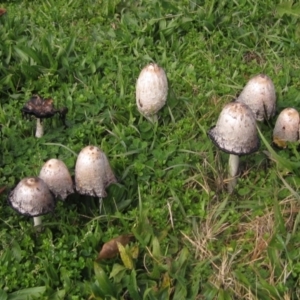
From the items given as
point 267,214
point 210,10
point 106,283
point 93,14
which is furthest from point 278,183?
point 93,14

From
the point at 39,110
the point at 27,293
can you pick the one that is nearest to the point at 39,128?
the point at 39,110

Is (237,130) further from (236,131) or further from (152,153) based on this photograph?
(152,153)

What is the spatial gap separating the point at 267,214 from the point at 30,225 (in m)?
1.25

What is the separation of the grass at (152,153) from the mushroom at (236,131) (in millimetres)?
190

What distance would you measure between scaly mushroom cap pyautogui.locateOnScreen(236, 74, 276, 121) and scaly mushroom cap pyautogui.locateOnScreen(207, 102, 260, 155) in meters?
0.38

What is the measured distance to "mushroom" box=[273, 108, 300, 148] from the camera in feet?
11.6

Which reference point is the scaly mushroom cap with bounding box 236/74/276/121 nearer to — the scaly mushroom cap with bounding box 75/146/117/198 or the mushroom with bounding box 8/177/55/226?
the scaly mushroom cap with bounding box 75/146/117/198

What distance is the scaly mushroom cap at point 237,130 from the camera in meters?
3.19

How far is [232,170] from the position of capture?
3.51m

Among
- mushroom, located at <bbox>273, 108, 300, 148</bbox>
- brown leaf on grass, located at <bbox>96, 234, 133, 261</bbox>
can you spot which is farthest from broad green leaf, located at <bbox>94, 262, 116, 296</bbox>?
mushroom, located at <bbox>273, 108, 300, 148</bbox>

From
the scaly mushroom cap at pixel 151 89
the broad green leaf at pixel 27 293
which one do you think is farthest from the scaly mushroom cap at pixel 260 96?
the broad green leaf at pixel 27 293

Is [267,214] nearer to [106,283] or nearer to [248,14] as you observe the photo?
[106,283]

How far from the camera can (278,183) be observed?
351cm

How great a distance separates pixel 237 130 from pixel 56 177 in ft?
3.12
